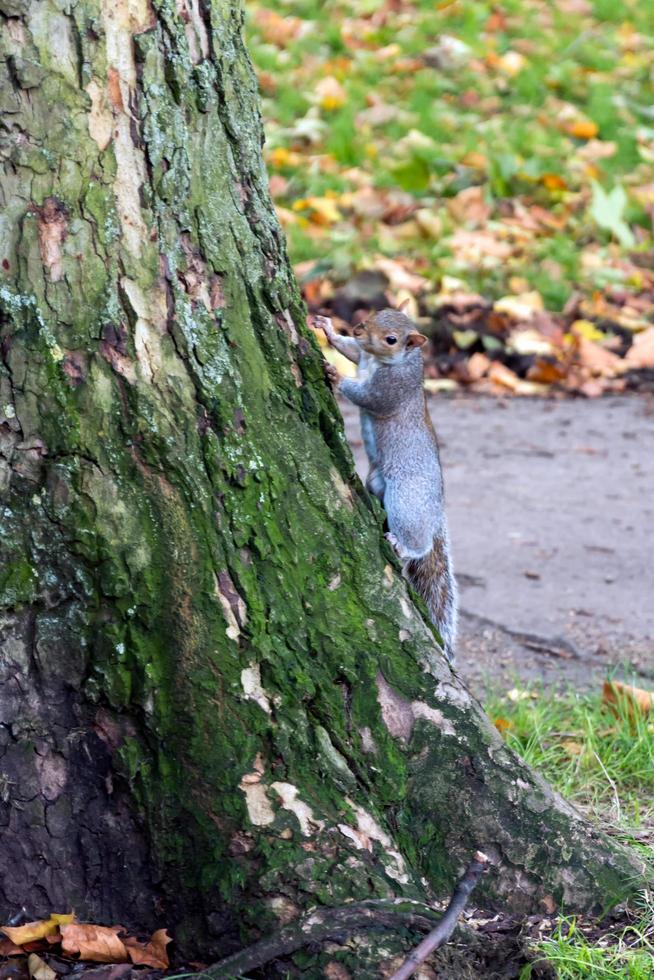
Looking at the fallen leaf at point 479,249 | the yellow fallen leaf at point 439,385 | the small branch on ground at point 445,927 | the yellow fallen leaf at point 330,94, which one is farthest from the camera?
the yellow fallen leaf at point 330,94

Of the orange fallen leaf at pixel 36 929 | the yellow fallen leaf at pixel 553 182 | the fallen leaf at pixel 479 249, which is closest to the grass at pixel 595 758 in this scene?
the orange fallen leaf at pixel 36 929

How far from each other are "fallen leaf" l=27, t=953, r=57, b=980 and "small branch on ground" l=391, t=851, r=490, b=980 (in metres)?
0.56

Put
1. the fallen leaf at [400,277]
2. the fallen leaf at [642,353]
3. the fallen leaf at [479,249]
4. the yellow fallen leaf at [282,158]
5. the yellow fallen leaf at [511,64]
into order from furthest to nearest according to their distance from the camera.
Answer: the yellow fallen leaf at [511,64] → the yellow fallen leaf at [282,158] → the fallen leaf at [479,249] → the fallen leaf at [400,277] → the fallen leaf at [642,353]

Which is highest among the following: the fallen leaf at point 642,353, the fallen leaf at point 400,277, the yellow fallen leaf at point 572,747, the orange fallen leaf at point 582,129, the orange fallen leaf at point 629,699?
the orange fallen leaf at point 582,129

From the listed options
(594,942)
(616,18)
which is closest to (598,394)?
(594,942)

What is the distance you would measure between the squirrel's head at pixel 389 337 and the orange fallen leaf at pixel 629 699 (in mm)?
1022

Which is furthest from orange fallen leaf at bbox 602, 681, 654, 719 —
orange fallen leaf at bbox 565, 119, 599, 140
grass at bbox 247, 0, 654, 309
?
orange fallen leaf at bbox 565, 119, 599, 140

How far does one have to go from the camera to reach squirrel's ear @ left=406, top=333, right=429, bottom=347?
3.23 m

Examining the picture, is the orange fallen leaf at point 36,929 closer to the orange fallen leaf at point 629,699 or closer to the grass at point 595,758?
the grass at point 595,758

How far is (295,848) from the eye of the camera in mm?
2156

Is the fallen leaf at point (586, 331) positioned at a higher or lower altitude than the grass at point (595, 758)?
higher

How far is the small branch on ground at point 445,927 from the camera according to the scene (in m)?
1.98

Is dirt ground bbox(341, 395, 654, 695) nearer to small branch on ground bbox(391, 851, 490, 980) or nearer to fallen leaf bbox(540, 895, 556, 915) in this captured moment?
fallen leaf bbox(540, 895, 556, 915)

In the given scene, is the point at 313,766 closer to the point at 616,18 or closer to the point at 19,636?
the point at 19,636
